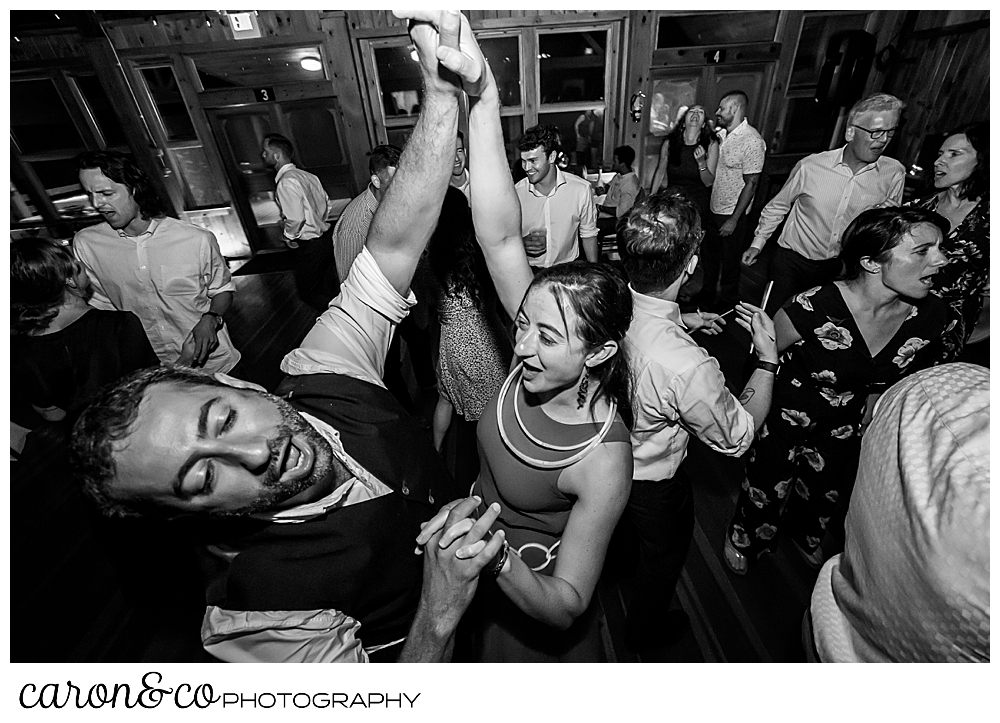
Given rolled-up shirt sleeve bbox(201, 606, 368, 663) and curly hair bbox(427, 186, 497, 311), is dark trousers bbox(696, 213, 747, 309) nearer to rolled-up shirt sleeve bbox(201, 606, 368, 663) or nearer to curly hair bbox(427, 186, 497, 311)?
curly hair bbox(427, 186, 497, 311)

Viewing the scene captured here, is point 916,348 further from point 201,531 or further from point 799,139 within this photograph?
point 799,139

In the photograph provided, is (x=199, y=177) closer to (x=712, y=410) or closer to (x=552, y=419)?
(x=552, y=419)

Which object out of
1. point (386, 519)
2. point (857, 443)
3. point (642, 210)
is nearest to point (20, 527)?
point (386, 519)

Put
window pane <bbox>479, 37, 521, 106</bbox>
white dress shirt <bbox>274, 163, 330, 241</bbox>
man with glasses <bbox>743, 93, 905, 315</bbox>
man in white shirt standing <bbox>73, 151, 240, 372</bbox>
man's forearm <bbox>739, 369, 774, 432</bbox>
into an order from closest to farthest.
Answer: man's forearm <bbox>739, 369, 774, 432</bbox> → man in white shirt standing <bbox>73, 151, 240, 372</bbox> → man with glasses <bbox>743, 93, 905, 315</bbox> → white dress shirt <bbox>274, 163, 330, 241</bbox> → window pane <bbox>479, 37, 521, 106</bbox>

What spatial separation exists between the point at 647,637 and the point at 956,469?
1.43 meters

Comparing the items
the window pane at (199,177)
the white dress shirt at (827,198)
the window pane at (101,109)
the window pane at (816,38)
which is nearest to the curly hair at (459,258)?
the white dress shirt at (827,198)

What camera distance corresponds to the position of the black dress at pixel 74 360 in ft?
5.25

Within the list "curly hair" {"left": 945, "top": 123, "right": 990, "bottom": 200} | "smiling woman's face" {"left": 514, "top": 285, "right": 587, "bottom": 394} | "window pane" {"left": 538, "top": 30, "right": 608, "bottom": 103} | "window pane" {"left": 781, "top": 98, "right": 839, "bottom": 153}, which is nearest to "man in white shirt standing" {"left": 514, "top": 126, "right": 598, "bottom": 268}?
"smiling woman's face" {"left": 514, "top": 285, "right": 587, "bottom": 394}

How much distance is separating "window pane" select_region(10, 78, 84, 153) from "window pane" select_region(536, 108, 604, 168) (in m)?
5.99

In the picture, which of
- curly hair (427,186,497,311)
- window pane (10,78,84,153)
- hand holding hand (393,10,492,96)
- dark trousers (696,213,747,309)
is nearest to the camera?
hand holding hand (393,10,492,96)

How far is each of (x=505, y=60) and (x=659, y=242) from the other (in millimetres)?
4985

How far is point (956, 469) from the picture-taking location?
661mm

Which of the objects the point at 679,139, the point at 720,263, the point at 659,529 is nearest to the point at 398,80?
the point at 679,139

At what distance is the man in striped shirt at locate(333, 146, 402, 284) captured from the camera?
234cm
